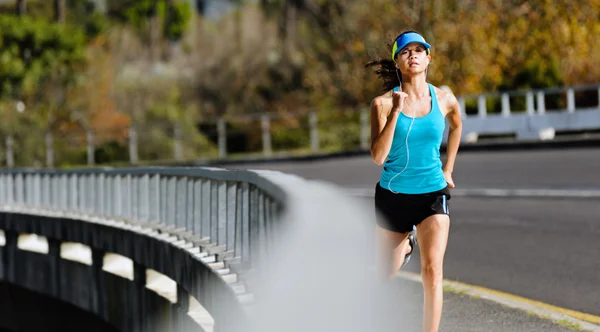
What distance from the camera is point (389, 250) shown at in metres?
7.04

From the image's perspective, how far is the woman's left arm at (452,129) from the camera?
694 cm

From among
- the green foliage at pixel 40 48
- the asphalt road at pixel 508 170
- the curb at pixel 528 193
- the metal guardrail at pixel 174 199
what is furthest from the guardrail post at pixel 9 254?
the green foliage at pixel 40 48

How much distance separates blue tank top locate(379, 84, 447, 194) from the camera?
21.9ft

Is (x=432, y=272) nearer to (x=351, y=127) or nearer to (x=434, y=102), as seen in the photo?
(x=434, y=102)

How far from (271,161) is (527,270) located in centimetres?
2075

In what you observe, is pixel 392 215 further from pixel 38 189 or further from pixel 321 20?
pixel 321 20

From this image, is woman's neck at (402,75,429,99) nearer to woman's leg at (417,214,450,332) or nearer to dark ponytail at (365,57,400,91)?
dark ponytail at (365,57,400,91)

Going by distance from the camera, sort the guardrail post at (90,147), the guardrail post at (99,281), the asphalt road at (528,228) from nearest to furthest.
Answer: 1. the asphalt road at (528,228)
2. the guardrail post at (99,281)
3. the guardrail post at (90,147)

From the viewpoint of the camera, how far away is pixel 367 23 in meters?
47.2

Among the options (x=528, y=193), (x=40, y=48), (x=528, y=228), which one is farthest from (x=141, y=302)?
(x=40, y=48)

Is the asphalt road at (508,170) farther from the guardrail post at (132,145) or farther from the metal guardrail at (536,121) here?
the guardrail post at (132,145)

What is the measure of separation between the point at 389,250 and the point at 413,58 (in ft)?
3.30

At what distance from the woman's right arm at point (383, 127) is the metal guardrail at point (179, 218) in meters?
0.32

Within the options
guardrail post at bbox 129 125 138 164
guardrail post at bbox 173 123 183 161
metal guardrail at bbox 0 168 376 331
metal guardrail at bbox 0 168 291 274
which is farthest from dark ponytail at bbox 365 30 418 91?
guardrail post at bbox 129 125 138 164
